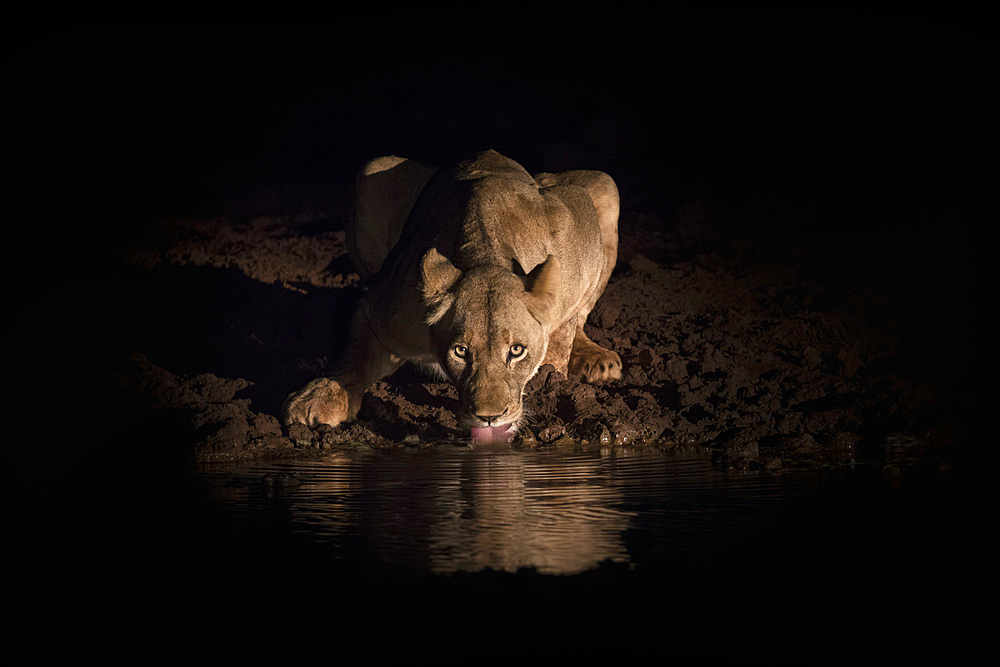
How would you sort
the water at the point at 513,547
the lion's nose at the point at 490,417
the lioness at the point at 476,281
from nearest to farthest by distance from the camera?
the water at the point at 513,547
the lion's nose at the point at 490,417
the lioness at the point at 476,281

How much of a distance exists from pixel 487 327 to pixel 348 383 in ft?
4.33

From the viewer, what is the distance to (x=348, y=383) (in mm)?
6938

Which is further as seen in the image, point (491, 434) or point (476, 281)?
point (491, 434)

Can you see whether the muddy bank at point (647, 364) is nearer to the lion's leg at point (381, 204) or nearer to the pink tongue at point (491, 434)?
the pink tongue at point (491, 434)

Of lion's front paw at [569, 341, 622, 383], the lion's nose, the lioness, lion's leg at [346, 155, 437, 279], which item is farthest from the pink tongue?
lion's leg at [346, 155, 437, 279]

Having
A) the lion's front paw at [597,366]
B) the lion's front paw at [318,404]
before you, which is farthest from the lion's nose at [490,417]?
the lion's front paw at [597,366]

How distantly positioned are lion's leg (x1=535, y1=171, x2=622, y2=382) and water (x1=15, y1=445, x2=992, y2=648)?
207 cm

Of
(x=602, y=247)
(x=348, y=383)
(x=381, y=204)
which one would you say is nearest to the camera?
(x=348, y=383)

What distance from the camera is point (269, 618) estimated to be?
3.38 m

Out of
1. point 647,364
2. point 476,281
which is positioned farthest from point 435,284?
point 647,364

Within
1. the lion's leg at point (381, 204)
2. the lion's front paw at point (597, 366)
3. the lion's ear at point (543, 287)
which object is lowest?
the lion's front paw at point (597, 366)

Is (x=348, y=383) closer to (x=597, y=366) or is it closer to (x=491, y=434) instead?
(x=491, y=434)

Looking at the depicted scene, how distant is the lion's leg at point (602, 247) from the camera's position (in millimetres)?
7504

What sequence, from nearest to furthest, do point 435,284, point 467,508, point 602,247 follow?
point 467,508, point 435,284, point 602,247
